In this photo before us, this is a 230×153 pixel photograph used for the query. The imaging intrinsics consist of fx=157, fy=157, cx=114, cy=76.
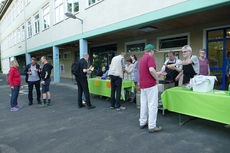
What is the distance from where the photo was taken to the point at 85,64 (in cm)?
502

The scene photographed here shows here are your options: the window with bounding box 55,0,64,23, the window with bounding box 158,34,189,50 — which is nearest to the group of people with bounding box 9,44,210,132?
the window with bounding box 158,34,189,50

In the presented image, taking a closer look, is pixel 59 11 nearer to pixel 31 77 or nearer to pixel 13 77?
pixel 31 77

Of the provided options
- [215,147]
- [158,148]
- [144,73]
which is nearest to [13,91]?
[144,73]

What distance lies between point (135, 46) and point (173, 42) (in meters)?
2.51

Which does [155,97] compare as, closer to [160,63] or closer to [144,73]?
[144,73]

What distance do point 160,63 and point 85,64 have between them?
481 cm

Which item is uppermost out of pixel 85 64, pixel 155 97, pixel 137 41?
pixel 137 41

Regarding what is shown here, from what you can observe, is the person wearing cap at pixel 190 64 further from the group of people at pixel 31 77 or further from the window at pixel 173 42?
the window at pixel 173 42

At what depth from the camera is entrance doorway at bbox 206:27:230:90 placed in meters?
6.32

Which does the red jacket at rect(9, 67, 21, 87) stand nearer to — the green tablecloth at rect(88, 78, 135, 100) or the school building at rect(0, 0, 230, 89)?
the green tablecloth at rect(88, 78, 135, 100)

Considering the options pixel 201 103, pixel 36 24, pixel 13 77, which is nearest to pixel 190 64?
pixel 201 103

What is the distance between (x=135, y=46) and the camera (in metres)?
9.75

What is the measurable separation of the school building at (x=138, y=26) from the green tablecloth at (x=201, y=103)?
8.28 ft

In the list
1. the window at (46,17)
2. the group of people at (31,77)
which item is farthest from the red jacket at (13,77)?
the window at (46,17)
